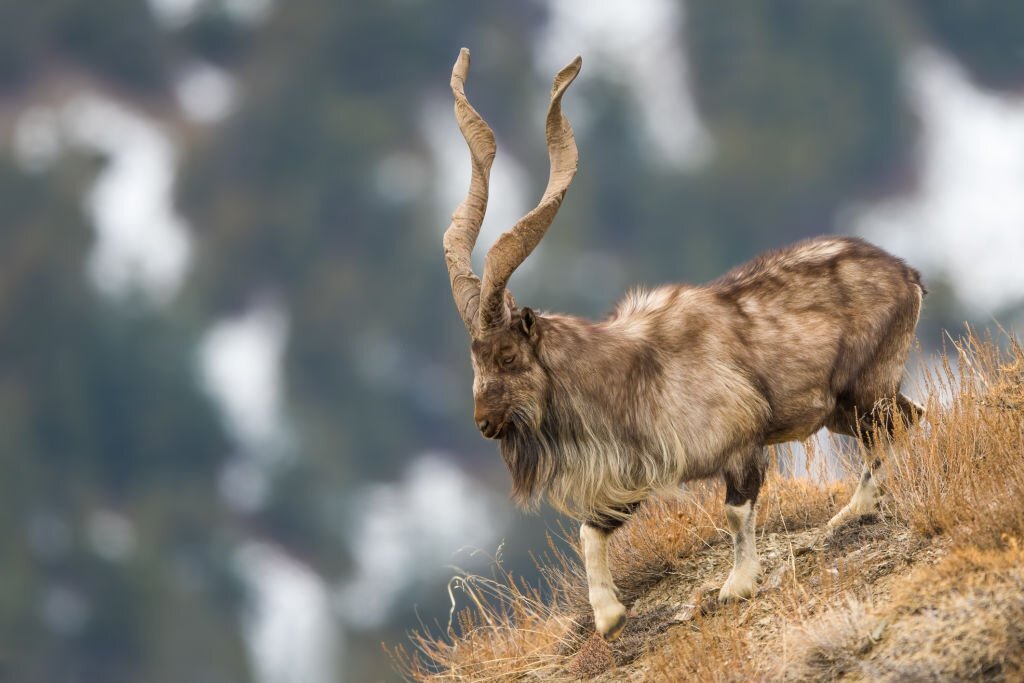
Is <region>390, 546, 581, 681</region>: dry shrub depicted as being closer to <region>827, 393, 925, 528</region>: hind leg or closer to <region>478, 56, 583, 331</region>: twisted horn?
<region>827, 393, 925, 528</region>: hind leg

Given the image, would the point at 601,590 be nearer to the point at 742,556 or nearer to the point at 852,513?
the point at 742,556

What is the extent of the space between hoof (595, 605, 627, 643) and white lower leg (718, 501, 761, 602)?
0.58m

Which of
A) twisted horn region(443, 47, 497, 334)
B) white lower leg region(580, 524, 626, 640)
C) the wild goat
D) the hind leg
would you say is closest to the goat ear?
the wild goat

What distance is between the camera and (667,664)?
6355 millimetres

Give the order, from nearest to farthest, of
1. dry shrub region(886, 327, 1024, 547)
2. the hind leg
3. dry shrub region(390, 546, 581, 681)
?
dry shrub region(886, 327, 1024, 547) → the hind leg → dry shrub region(390, 546, 581, 681)

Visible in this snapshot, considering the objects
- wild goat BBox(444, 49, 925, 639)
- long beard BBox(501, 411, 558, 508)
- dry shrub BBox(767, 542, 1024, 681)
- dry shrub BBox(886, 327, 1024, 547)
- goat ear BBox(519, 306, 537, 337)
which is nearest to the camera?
dry shrub BBox(767, 542, 1024, 681)

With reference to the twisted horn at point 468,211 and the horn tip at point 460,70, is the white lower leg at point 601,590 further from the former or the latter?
the horn tip at point 460,70

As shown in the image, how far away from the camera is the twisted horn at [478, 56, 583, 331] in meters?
6.50

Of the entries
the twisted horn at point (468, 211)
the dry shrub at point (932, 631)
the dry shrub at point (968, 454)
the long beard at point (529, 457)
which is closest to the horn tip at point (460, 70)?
the twisted horn at point (468, 211)

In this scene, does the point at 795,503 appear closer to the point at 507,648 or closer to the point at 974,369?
the point at 974,369

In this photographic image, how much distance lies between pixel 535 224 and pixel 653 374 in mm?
1144

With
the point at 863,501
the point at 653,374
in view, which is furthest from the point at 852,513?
the point at 653,374

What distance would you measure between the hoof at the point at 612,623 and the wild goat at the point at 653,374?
0.01m

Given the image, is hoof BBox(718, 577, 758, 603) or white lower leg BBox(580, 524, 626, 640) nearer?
hoof BBox(718, 577, 758, 603)
